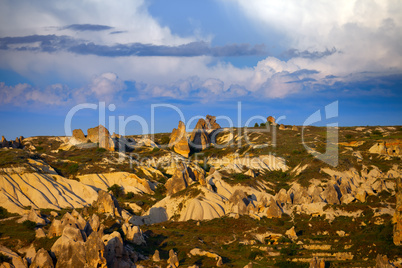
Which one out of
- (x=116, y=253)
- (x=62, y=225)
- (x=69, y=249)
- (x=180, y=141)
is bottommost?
(x=116, y=253)

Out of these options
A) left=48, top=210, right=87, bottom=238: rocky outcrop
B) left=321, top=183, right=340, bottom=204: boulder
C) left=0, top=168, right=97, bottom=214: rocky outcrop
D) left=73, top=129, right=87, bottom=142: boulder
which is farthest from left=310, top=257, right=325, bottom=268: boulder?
left=73, top=129, right=87, bottom=142: boulder

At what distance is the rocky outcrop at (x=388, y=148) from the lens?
123606mm

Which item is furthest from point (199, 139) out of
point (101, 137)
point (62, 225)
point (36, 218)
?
point (62, 225)

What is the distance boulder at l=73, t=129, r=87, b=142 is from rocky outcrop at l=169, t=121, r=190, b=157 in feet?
90.6

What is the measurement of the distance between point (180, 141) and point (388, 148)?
58791 mm

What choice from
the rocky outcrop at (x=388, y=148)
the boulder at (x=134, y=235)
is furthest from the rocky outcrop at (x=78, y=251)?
the rocky outcrop at (x=388, y=148)

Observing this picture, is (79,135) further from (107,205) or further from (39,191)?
(107,205)

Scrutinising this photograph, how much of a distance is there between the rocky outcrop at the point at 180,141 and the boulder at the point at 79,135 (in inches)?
1087

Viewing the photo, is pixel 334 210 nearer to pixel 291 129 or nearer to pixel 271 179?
pixel 271 179

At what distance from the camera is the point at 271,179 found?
112 metres

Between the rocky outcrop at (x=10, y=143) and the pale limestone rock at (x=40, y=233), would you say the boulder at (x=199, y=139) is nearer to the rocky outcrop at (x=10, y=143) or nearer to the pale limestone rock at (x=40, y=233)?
the rocky outcrop at (x=10, y=143)

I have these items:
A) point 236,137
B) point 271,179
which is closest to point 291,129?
point 236,137

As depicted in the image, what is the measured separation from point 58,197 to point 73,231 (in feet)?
169

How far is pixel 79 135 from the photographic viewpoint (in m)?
165
